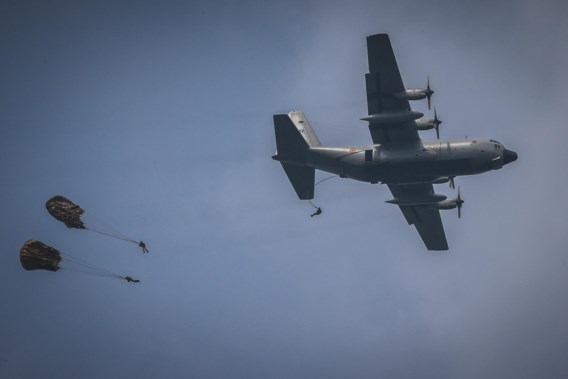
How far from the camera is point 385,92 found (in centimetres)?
3183

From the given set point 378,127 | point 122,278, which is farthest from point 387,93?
point 122,278

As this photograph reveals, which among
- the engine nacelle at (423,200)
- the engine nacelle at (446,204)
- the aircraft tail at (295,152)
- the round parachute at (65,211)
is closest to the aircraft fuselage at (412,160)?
the aircraft tail at (295,152)

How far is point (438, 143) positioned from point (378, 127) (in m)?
3.53

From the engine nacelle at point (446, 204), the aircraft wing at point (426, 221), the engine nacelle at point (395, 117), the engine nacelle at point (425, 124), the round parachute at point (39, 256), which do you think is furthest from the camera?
the aircraft wing at point (426, 221)

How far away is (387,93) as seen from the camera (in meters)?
31.9

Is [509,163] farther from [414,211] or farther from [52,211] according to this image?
[52,211]

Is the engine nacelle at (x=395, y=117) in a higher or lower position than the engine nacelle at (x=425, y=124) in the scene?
higher

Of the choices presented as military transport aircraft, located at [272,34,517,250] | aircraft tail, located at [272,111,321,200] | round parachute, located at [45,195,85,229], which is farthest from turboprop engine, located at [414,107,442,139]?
round parachute, located at [45,195,85,229]

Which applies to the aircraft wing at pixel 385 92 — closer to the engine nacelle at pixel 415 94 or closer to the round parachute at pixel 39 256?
the engine nacelle at pixel 415 94

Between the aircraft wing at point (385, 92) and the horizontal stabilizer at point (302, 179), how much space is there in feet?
15.3

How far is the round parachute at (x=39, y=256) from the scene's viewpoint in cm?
3056

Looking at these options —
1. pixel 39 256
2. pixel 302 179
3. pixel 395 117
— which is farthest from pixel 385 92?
pixel 39 256

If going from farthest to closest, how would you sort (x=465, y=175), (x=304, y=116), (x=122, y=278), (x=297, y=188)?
(x=304, y=116)
(x=297, y=188)
(x=465, y=175)
(x=122, y=278)

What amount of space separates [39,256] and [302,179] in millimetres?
15862
